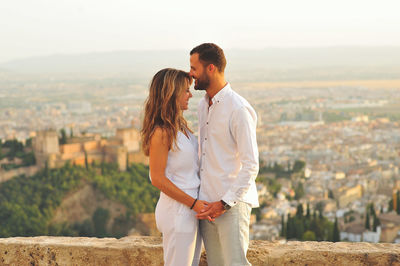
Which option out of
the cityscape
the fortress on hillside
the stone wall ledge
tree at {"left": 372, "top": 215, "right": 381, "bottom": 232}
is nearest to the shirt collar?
the stone wall ledge

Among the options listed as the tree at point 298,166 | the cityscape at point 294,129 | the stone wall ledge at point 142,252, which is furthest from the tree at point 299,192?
the stone wall ledge at point 142,252

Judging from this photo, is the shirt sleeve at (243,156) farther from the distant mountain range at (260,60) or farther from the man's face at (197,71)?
the distant mountain range at (260,60)

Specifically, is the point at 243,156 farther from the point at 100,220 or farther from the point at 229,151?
the point at 100,220

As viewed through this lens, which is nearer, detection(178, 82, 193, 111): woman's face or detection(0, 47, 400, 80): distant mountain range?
detection(178, 82, 193, 111): woman's face

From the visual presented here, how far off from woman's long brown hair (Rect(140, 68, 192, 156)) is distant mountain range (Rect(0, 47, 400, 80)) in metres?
53.3

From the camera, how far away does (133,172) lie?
29203 mm

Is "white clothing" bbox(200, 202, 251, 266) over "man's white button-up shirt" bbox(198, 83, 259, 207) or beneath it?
beneath

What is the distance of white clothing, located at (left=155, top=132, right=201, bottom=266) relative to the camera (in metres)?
1.47

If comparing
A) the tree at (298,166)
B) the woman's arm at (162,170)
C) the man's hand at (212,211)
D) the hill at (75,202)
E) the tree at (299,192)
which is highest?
the woman's arm at (162,170)

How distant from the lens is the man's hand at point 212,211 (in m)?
1.46

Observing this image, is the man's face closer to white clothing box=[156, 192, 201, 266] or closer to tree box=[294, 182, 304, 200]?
white clothing box=[156, 192, 201, 266]

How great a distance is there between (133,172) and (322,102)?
3838cm

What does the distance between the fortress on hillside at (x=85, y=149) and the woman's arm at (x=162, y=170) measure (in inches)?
1049

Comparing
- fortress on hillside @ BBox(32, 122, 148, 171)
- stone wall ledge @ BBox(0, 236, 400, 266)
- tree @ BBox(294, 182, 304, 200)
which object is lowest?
tree @ BBox(294, 182, 304, 200)
